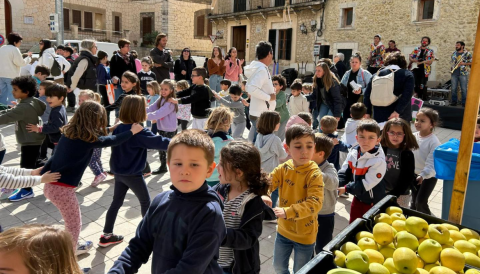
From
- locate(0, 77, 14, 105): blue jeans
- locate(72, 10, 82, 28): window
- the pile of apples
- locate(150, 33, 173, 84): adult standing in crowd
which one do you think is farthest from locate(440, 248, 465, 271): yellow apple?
locate(72, 10, 82, 28): window

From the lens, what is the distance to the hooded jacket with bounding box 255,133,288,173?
371cm

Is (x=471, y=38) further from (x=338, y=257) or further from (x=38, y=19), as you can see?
(x=38, y=19)

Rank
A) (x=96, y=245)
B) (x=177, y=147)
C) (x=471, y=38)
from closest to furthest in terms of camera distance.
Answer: (x=177, y=147)
(x=96, y=245)
(x=471, y=38)

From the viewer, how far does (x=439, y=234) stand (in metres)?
1.67

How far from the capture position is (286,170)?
2529 mm

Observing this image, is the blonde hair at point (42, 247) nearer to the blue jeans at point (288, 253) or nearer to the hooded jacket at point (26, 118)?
the blue jeans at point (288, 253)

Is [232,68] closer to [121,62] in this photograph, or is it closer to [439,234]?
[121,62]

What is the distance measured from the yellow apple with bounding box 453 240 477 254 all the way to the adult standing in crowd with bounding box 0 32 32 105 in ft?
30.2

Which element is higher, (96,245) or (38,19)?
(38,19)

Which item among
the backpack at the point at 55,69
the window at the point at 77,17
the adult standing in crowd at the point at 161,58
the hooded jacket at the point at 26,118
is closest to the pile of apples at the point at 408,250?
the hooded jacket at the point at 26,118

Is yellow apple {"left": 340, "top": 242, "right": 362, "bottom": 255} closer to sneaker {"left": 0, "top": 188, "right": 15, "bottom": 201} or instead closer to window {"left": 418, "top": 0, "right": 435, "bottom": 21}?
sneaker {"left": 0, "top": 188, "right": 15, "bottom": 201}

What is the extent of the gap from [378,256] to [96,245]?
278 cm

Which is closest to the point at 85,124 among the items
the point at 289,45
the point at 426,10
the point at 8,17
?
the point at 426,10

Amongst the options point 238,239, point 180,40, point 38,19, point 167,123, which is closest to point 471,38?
point 167,123
